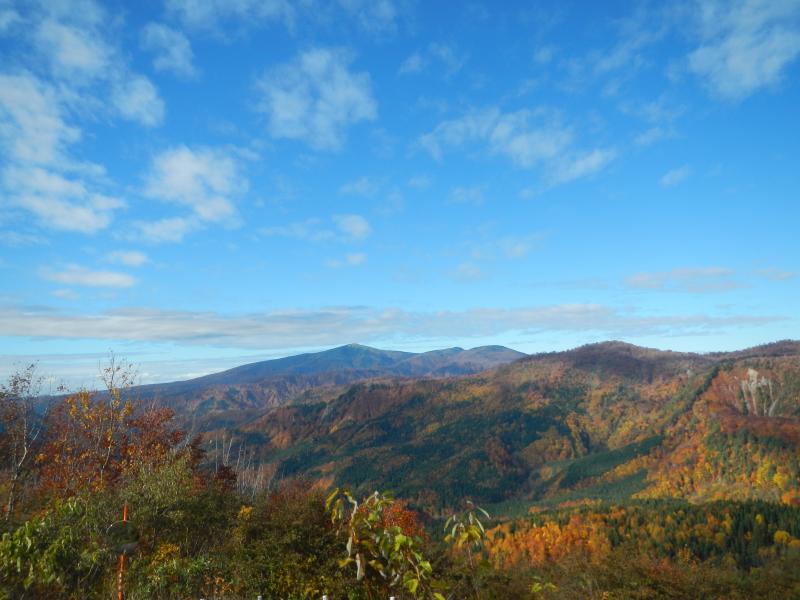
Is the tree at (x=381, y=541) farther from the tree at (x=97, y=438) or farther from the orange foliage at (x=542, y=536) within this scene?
the orange foliage at (x=542, y=536)

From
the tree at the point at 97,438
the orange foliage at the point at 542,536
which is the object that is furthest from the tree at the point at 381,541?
the orange foliage at the point at 542,536

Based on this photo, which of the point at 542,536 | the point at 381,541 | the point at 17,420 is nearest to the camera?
the point at 381,541

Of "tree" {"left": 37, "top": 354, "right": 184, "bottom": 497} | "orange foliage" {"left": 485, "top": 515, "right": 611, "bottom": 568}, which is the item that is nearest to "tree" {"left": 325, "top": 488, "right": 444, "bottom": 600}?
"tree" {"left": 37, "top": 354, "right": 184, "bottom": 497}

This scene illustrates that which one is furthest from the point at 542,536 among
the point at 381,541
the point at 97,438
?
the point at 381,541

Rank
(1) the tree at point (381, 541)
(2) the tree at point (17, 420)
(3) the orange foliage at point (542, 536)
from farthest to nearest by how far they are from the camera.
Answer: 1. (3) the orange foliage at point (542, 536)
2. (2) the tree at point (17, 420)
3. (1) the tree at point (381, 541)

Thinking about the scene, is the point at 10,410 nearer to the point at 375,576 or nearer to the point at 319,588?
the point at 319,588

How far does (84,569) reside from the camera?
12406mm

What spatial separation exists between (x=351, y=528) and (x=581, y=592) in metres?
8.77

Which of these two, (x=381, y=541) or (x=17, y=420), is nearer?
(x=381, y=541)

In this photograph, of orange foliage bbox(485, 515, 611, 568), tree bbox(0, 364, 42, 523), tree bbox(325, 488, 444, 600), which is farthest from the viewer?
orange foliage bbox(485, 515, 611, 568)

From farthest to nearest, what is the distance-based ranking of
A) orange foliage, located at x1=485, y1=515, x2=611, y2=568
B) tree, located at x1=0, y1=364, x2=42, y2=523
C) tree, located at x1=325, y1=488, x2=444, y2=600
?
orange foliage, located at x1=485, y1=515, x2=611, y2=568, tree, located at x1=0, y1=364, x2=42, y2=523, tree, located at x1=325, y1=488, x2=444, y2=600

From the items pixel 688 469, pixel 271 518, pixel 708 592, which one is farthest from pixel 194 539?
pixel 688 469

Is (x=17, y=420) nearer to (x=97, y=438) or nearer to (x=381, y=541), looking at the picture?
(x=97, y=438)

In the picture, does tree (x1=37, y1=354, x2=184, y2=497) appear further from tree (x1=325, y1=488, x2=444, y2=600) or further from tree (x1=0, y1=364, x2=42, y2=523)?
tree (x1=325, y1=488, x2=444, y2=600)
